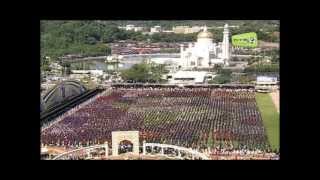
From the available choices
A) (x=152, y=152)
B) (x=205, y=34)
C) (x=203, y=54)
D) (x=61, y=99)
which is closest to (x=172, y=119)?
(x=152, y=152)

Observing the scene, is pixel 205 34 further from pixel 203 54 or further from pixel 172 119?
pixel 172 119

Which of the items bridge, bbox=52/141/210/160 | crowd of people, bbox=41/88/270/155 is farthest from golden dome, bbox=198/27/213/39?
bridge, bbox=52/141/210/160

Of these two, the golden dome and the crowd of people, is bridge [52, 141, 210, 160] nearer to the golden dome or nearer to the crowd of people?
the crowd of people

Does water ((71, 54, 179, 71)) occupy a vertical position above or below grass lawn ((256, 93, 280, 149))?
above

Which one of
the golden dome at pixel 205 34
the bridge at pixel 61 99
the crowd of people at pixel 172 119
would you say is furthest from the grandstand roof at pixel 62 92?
the golden dome at pixel 205 34
